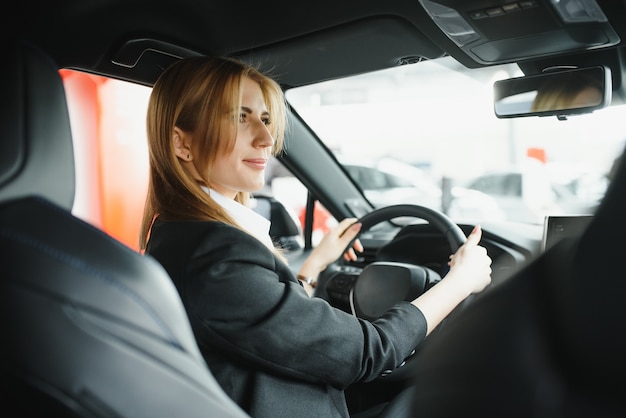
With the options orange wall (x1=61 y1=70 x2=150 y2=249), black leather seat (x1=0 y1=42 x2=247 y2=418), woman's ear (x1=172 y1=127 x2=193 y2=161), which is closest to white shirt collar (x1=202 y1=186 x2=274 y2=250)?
woman's ear (x1=172 y1=127 x2=193 y2=161)

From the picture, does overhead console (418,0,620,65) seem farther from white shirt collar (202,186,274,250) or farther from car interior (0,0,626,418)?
car interior (0,0,626,418)

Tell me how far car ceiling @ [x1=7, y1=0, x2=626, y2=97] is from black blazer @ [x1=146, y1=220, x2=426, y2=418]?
0.82 m

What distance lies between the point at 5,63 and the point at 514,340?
805mm

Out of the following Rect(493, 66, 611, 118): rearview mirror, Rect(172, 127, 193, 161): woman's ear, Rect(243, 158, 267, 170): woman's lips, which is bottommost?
Rect(243, 158, 267, 170): woman's lips

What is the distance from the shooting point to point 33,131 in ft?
3.04

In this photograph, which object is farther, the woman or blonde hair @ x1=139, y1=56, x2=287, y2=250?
blonde hair @ x1=139, y1=56, x2=287, y2=250

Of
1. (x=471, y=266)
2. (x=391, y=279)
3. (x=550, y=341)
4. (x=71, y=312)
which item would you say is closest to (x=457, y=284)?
(x=471, y=266)

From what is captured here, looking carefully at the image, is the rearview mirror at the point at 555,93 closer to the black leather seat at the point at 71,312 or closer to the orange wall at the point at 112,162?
the black leather seat at the point at 71,312

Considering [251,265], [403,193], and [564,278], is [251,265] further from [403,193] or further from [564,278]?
[403,193]

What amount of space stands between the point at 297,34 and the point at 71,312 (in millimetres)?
1740

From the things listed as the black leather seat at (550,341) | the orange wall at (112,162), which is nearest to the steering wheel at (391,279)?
the black leather seat at (550,341)

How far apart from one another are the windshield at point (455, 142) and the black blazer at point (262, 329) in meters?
0.61

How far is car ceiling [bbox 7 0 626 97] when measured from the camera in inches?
74.4

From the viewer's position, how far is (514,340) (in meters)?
0.74
